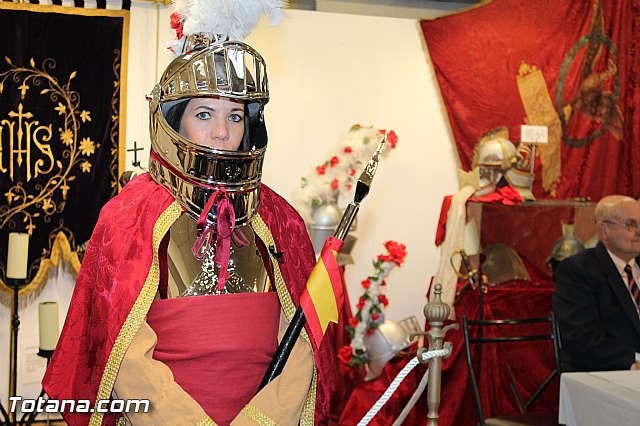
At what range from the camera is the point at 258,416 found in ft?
6.20

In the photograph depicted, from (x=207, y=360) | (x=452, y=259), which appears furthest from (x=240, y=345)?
(x=452, y=259)

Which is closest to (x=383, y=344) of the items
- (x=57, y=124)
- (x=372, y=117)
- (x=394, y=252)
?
(x=394, y=252)

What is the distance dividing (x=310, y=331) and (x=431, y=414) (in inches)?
25.2

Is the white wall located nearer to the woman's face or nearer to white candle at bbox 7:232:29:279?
white candle at bbox 7:232:29:279

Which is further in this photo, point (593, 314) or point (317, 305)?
point (593, 314)

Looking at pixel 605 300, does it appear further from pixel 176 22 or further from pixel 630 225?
pixel 176 22

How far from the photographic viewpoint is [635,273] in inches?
149

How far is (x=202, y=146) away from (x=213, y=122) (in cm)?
9

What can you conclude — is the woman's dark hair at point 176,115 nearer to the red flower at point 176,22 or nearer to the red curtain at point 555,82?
the red flower at point 176,22

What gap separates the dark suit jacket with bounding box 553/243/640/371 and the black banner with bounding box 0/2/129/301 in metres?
2.50

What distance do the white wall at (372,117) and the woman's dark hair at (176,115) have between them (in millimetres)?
2838

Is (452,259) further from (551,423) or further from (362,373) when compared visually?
(551,423)

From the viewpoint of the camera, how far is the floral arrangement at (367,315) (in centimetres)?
433

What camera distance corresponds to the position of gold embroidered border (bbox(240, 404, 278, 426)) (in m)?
1.88
